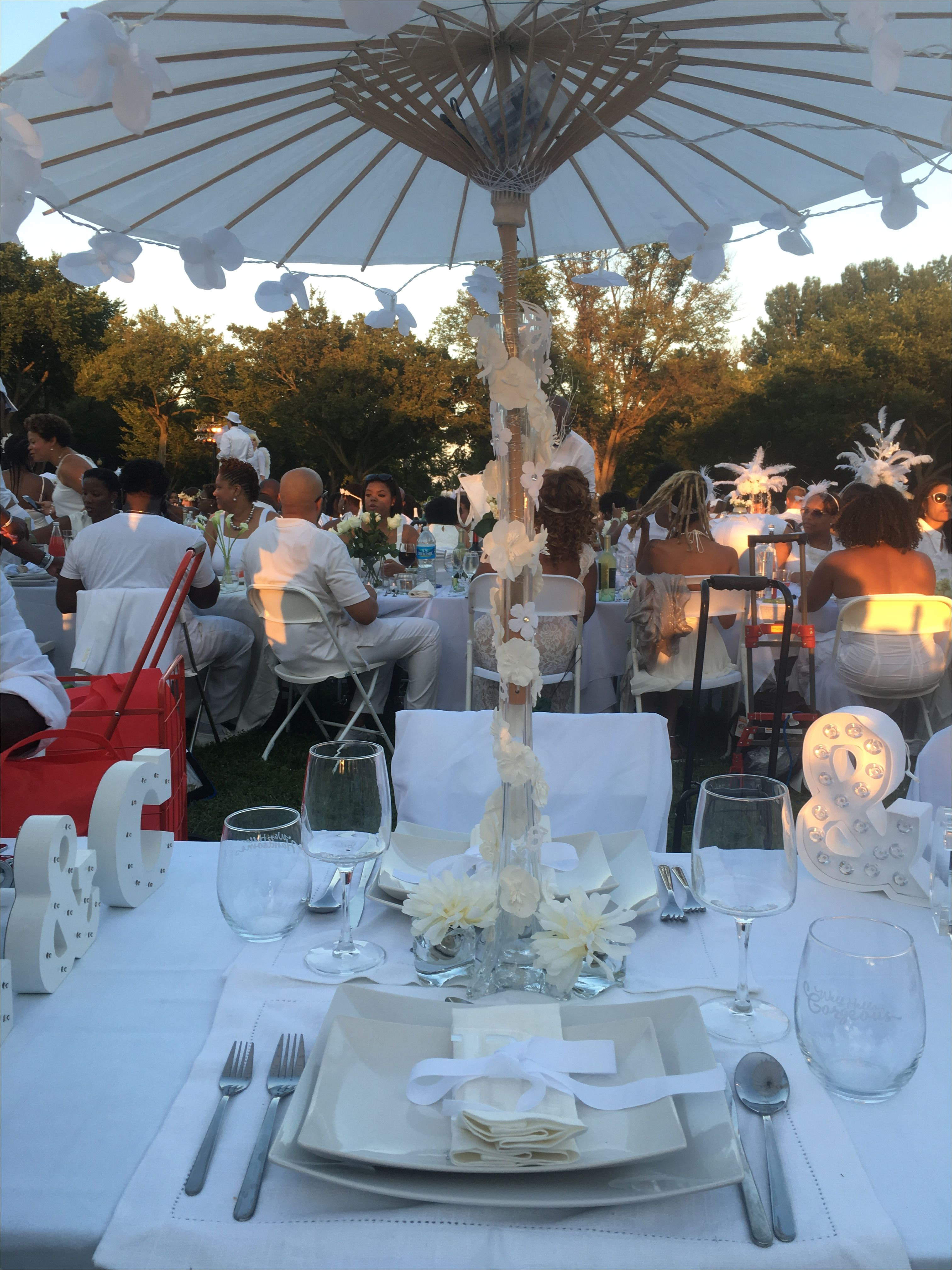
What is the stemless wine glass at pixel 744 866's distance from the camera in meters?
1.16

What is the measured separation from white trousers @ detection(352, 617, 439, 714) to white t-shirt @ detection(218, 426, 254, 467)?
14.6 ft

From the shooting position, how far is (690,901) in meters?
1.45

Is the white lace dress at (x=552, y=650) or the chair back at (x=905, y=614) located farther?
the white lace dress at (x=552, y=650)

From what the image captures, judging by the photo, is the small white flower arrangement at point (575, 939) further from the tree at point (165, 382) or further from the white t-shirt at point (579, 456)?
the tree at point (165, 382)

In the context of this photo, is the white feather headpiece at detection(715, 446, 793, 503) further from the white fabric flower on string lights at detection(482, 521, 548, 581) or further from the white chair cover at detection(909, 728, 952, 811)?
the white fabric flower on string lights at detection(482, 521, 548, 581)

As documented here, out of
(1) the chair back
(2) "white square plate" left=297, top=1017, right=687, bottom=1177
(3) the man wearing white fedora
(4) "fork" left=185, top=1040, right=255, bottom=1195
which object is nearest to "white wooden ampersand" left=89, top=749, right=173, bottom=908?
(4) "fork" left=185, top=1040, right=255, bottom=1195

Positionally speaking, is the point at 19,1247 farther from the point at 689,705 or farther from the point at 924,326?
the point at 924,326

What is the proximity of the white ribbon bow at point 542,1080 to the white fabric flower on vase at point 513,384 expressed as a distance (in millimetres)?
806

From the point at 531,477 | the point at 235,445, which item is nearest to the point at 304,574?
the point at 531,477

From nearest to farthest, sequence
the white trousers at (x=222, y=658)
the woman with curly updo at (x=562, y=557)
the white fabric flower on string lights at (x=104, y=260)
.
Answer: the white fabric flower on string lights at (x=104, y=260) → the woman with curly updo at (x=562, y=557) → the white trousers at (x=222, y=658)

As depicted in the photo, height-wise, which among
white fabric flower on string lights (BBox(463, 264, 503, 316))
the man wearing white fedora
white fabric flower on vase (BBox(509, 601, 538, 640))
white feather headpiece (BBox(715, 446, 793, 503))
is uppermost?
the man wearing white fedora

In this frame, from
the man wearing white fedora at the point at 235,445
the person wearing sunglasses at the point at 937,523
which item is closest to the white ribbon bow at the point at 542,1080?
the person wearing sunglasses at the point at 937,523

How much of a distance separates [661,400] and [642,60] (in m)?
25.2

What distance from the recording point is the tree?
25.6 metres
